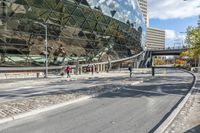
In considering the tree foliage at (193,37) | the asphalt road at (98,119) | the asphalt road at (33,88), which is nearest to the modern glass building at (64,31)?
the tree foliage at (193,37)

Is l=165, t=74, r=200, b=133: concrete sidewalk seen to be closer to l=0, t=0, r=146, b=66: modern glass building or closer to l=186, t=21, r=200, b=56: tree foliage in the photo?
l=186, t=21, r=200, b=56: tree foliage

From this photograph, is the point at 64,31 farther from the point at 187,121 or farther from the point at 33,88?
the point at 187,121

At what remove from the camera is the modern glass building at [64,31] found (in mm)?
51250

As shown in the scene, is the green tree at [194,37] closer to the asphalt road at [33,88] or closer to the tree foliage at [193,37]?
the tree foliage at [193,37]

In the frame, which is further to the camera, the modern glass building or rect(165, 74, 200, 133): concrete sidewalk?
the modern glass building

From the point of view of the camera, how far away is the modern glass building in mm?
51250

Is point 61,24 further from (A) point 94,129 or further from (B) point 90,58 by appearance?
(A) point 94,129

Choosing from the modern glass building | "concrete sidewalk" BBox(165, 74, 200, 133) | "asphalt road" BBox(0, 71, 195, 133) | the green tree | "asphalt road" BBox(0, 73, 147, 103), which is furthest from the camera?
the modern glass building

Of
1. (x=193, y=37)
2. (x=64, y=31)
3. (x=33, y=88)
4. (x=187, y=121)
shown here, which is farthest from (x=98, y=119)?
(x=64, y=31)

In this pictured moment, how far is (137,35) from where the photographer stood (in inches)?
4365

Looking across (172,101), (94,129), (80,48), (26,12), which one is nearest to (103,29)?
(80,48)

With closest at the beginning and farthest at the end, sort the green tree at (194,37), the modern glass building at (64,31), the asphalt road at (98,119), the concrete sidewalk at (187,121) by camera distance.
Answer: the concrete sidewalk at (187,121) → the asphalt road at (98,119) → the green tree at (194,37) → the modern glass building at (64,31)

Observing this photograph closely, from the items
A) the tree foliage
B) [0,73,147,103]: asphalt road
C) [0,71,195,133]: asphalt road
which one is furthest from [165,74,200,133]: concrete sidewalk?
the tree foliage

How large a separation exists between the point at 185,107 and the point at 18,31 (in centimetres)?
4215
